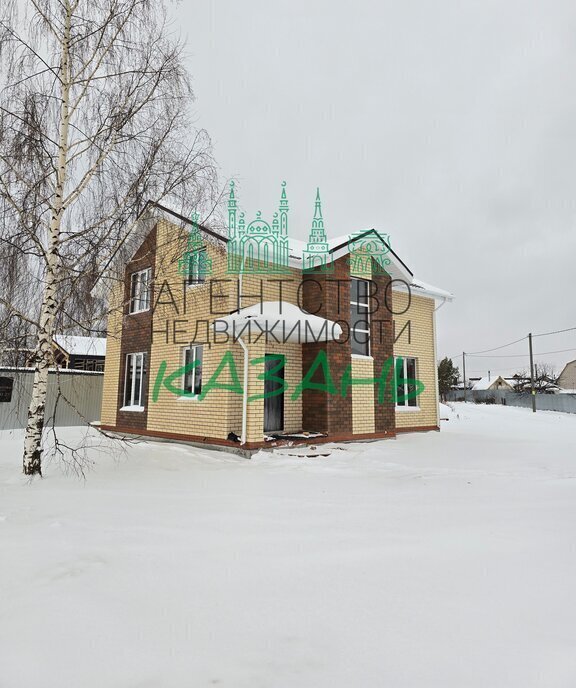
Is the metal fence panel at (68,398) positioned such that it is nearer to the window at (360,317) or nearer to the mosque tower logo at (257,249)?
the mosque tower logo at (257,249)

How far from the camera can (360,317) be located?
34.3ft

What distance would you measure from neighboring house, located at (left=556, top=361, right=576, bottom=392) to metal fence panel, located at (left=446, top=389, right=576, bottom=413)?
20.8m

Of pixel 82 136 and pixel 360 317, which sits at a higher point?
pixel 82 136

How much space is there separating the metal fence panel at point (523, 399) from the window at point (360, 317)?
85.3 ft

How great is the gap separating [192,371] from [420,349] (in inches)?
272

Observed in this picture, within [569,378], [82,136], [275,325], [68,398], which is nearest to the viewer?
[82,136]

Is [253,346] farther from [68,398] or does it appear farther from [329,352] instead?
[68,398]

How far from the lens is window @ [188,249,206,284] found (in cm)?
797

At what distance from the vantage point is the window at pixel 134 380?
1126 cm

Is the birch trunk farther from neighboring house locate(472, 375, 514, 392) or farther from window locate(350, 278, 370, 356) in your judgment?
neighboring house locate(472, 375, 514, 392)

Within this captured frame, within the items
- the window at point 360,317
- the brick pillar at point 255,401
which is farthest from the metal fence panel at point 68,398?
the window at point 360,317

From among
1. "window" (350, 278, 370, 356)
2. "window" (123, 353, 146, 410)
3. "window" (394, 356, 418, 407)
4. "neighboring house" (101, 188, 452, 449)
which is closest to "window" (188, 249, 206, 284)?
"neighboring house" (101, 188, 452, 449)

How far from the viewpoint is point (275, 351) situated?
30.8 ft

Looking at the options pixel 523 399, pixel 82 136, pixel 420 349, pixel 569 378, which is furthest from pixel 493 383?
pixel 82 136
